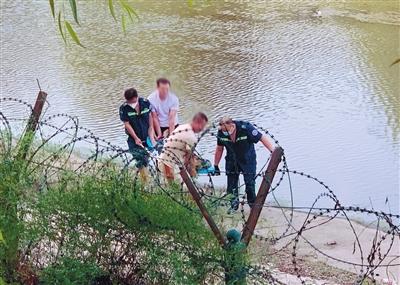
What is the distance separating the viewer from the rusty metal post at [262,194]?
4.00 metres

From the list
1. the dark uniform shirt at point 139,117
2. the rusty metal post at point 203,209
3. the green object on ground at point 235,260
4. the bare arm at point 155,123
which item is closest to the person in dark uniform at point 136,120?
the dark uniform shirt at point 139,117

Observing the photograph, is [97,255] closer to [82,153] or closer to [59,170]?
[59,170]

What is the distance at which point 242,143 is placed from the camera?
7469mm

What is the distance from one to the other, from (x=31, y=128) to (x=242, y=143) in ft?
9.94

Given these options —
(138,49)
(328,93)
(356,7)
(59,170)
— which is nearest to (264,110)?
(328,93)

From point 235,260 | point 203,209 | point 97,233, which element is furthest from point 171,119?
point 235,260

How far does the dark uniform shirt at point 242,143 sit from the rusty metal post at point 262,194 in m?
3.21

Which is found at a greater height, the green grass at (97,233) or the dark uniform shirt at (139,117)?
the dark uniform shirt at (139,117)

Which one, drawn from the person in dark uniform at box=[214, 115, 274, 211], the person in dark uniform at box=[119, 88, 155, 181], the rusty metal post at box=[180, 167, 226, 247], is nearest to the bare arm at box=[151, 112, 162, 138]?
the person in dark uniform at box=[119, 88, 155, 181]

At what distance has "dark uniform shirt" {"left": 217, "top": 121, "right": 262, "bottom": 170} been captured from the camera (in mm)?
7414

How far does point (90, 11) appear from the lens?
21.8 metres

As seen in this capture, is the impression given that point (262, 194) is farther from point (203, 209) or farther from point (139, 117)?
point (139, 117)

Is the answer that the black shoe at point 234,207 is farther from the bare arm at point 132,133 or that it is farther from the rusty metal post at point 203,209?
the bare arm at point 132,133

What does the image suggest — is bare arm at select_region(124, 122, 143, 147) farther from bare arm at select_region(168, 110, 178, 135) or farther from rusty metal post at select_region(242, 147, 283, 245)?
rusty metal post at select_region(242, 147, 283, 245)
